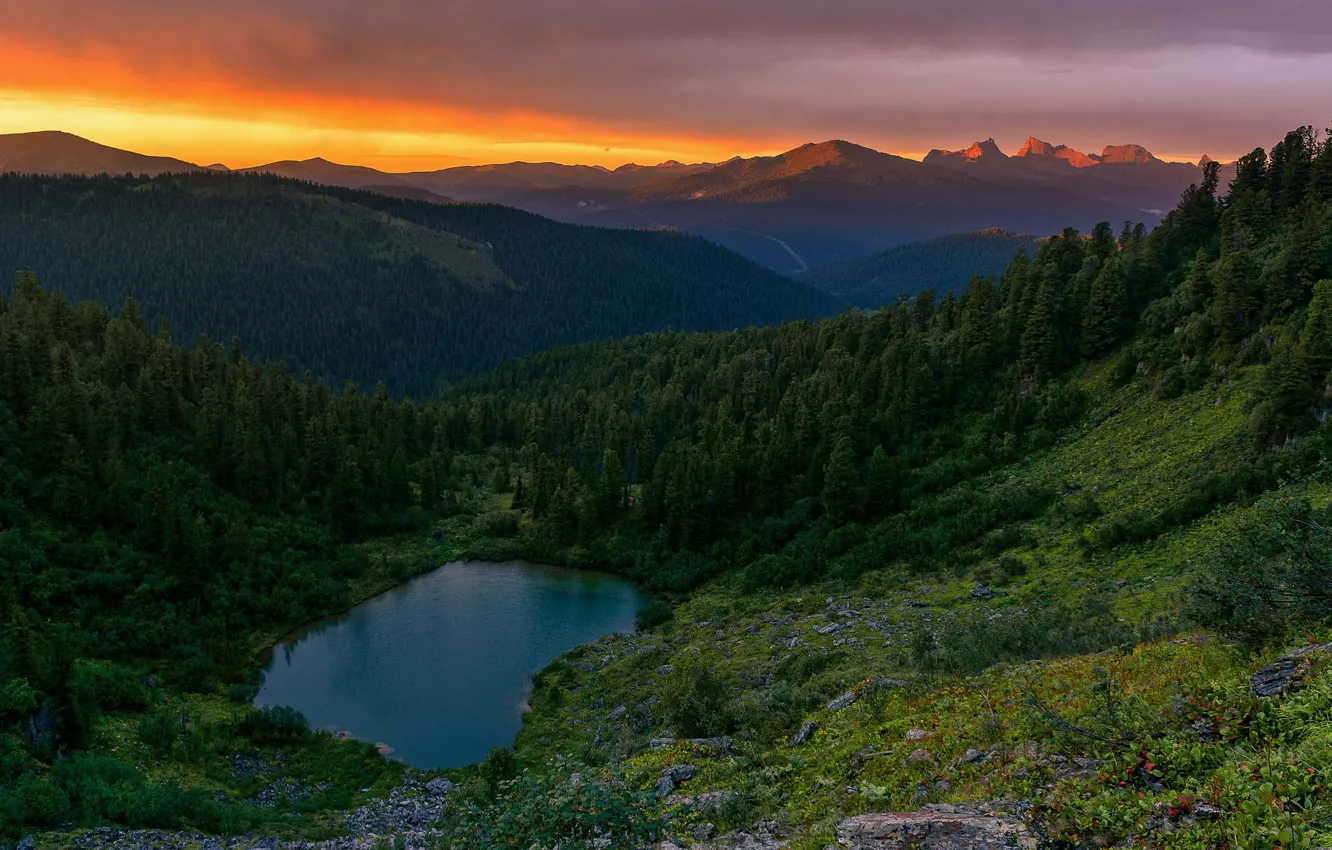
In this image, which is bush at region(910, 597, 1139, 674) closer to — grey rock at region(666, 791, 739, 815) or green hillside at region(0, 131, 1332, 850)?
green hillside at region(0, 131, 1332, 850)

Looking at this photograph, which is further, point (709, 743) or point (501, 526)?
point (501, 526)

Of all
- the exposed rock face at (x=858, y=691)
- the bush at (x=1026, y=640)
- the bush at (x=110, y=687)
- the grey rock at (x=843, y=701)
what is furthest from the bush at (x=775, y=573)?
the bush at (x=110, y=687)

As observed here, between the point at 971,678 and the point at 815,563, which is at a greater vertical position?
the point at 971,678

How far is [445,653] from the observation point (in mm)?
62312

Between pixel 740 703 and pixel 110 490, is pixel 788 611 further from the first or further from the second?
pixel 110 490

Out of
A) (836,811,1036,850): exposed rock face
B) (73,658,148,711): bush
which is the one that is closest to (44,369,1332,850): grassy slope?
(836,811,1036,850): exposed rock face

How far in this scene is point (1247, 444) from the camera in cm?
4553

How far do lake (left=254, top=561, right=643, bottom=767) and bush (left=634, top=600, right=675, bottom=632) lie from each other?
1606 mm

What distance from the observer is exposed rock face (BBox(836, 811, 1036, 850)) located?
13.1 metres

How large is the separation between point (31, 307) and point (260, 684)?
198 ft

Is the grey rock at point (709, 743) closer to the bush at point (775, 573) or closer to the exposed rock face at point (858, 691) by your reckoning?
the exposed rock face at point (858, 691)

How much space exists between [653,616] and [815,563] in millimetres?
14989

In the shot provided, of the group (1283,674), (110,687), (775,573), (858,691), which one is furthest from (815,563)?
(110,687)

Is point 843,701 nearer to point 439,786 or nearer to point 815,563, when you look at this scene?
point 439,786
